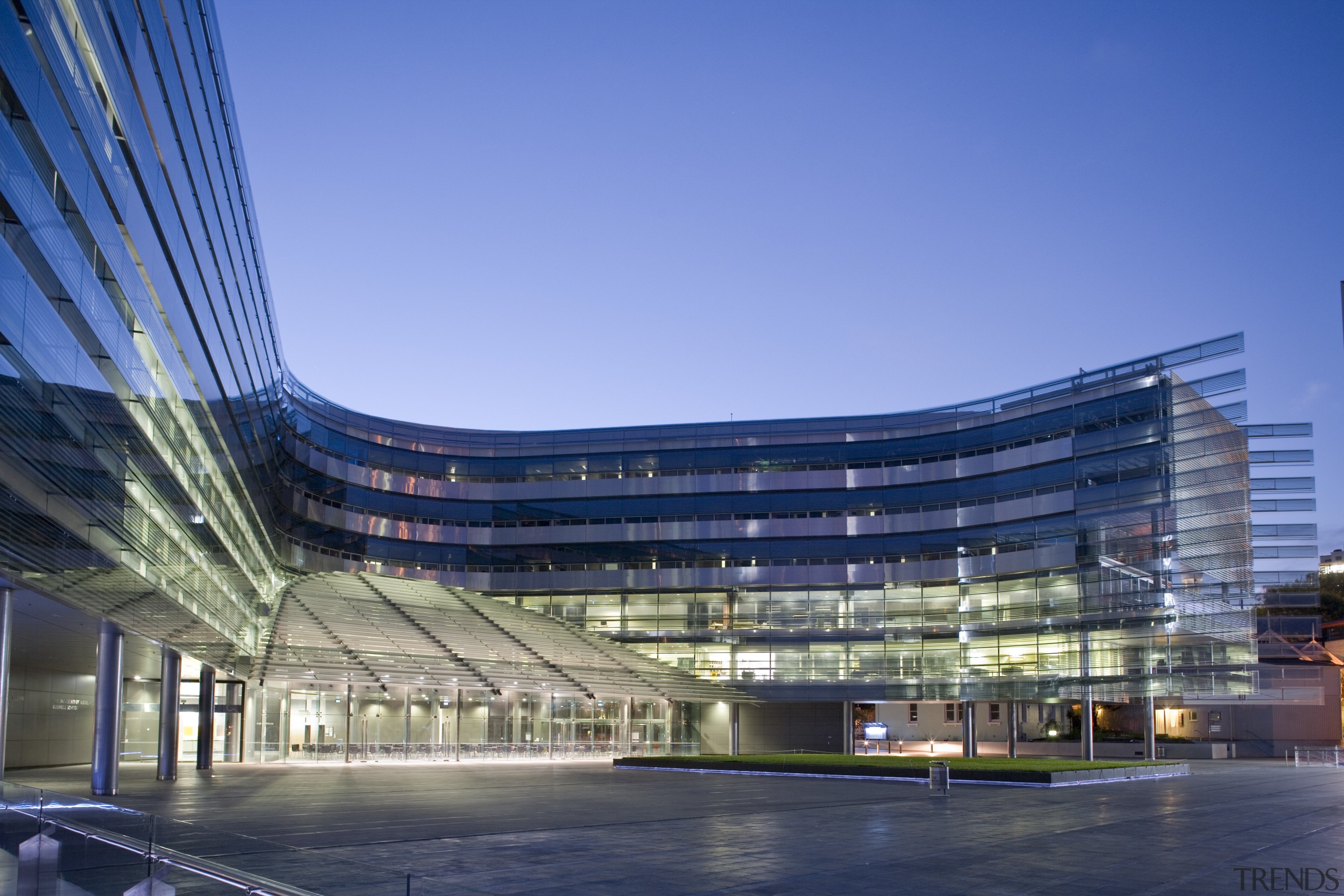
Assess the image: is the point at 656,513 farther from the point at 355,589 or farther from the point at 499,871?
→ the point at 499,871

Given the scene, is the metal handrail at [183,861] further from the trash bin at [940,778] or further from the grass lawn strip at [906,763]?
the grass lawn strip at [906,763]

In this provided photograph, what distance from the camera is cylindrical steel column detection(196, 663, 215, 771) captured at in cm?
3784

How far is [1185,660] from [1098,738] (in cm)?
1638

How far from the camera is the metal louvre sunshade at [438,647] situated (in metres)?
44.2

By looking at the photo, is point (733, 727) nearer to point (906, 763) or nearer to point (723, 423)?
point (723, 423)

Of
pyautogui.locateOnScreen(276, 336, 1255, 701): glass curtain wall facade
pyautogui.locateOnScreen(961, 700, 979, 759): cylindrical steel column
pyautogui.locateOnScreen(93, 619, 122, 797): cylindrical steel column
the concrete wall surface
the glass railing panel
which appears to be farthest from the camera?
the concrete wall surface

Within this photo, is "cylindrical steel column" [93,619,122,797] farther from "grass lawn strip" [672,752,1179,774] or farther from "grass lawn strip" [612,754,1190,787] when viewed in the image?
"grass lawn strip" [672,752,1179,774]

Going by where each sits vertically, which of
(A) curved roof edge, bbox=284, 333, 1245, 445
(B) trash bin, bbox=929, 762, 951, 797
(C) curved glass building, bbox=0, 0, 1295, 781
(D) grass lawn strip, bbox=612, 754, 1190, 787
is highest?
(A) curved roof edge, bbox=284, 333, 1245, 445

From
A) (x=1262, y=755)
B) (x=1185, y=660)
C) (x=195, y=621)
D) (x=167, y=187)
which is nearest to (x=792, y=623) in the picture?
(x=1185, y=660)

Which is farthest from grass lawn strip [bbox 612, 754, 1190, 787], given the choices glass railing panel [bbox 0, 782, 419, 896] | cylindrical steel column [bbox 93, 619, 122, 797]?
glass railing panel [bbox 0, 782, 419, 896]

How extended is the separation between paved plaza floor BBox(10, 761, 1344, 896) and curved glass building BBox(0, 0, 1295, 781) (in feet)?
17.1

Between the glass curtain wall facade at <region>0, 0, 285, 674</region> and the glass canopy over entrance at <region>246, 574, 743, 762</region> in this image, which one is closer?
the glass curtain wall facade at <region>0, 0, 285, 674</region>

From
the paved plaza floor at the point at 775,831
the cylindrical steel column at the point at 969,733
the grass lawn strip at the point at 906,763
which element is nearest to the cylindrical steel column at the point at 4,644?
the paved plaza floor at the point at 775,831

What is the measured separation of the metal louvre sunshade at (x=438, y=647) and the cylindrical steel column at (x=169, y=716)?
302 inches
